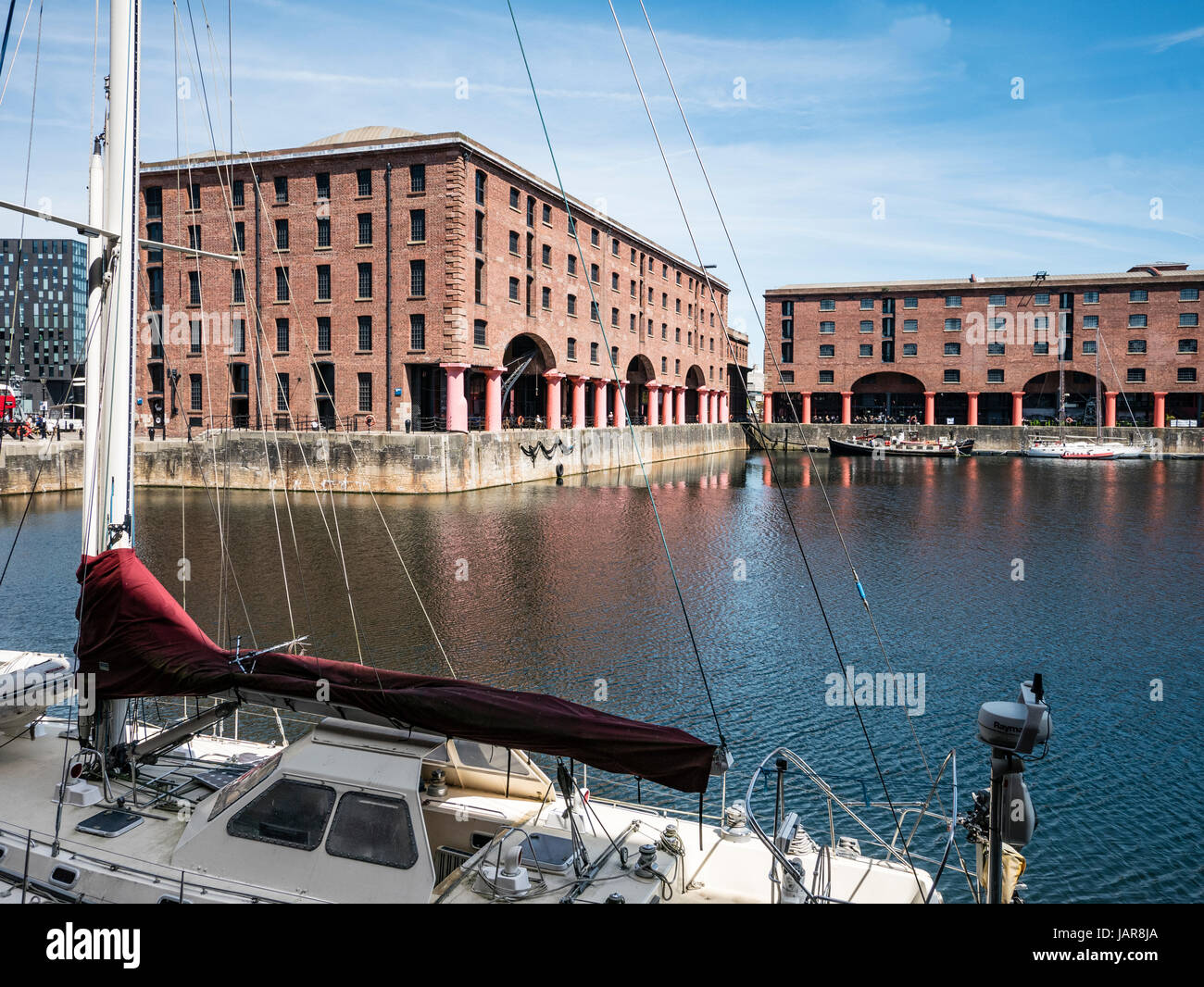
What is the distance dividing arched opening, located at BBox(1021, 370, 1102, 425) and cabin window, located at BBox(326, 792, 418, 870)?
93876mm

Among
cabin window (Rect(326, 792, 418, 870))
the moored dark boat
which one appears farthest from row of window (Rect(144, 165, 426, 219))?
the moored dark boat

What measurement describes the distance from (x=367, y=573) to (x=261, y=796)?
66.1 feet

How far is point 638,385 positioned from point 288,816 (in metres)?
76.1

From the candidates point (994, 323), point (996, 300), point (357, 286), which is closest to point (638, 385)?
point (994, 323)

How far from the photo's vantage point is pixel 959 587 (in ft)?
91.0

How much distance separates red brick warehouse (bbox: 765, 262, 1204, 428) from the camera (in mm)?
86625

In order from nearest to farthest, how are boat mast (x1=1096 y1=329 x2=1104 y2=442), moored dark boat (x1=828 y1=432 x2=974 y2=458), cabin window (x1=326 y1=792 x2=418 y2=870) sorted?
cabin window (x1=326 y1=792 x2=418 y2=870) → boat mast (x1=1096 y1=329 x2=1104 y2=442) → moored dark boat (x1=828 y1=432 x2=974 y2=458)

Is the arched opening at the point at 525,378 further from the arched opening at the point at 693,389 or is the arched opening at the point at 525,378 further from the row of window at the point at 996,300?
the row of window at the point at 996,300

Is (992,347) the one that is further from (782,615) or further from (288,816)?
(288,816)

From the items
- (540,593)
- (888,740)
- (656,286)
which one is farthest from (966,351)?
(888,740)

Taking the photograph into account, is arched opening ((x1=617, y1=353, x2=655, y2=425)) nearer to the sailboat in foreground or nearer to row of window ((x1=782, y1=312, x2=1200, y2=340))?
row of window ((x1=782, y1=312, x2=1200, y2=340))

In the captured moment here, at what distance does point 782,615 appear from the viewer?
2425 cm
